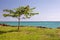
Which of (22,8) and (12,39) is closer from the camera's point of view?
(12,39)

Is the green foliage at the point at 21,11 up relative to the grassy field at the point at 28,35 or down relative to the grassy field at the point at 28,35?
up

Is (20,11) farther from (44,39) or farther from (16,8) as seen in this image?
(44,39)

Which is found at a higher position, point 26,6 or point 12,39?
point 26,6

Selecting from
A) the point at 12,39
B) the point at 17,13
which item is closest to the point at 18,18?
the point at 17,13

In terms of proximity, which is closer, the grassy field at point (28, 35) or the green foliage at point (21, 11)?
the grassy field at point (28, 35)

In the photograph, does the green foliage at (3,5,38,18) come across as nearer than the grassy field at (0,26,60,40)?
No

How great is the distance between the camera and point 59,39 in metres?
12.3

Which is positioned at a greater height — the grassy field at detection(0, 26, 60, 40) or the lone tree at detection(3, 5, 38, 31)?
the lone tree at detection(3, 5, 38, 31)

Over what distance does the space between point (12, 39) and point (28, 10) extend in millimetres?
6060

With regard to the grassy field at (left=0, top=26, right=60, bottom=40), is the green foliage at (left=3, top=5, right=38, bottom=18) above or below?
above

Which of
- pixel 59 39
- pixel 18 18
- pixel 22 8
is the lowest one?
pixel 59 39

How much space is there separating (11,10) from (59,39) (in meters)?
7.30

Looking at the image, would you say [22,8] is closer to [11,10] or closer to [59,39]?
[11,10]

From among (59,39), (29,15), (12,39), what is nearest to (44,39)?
(59,39)
